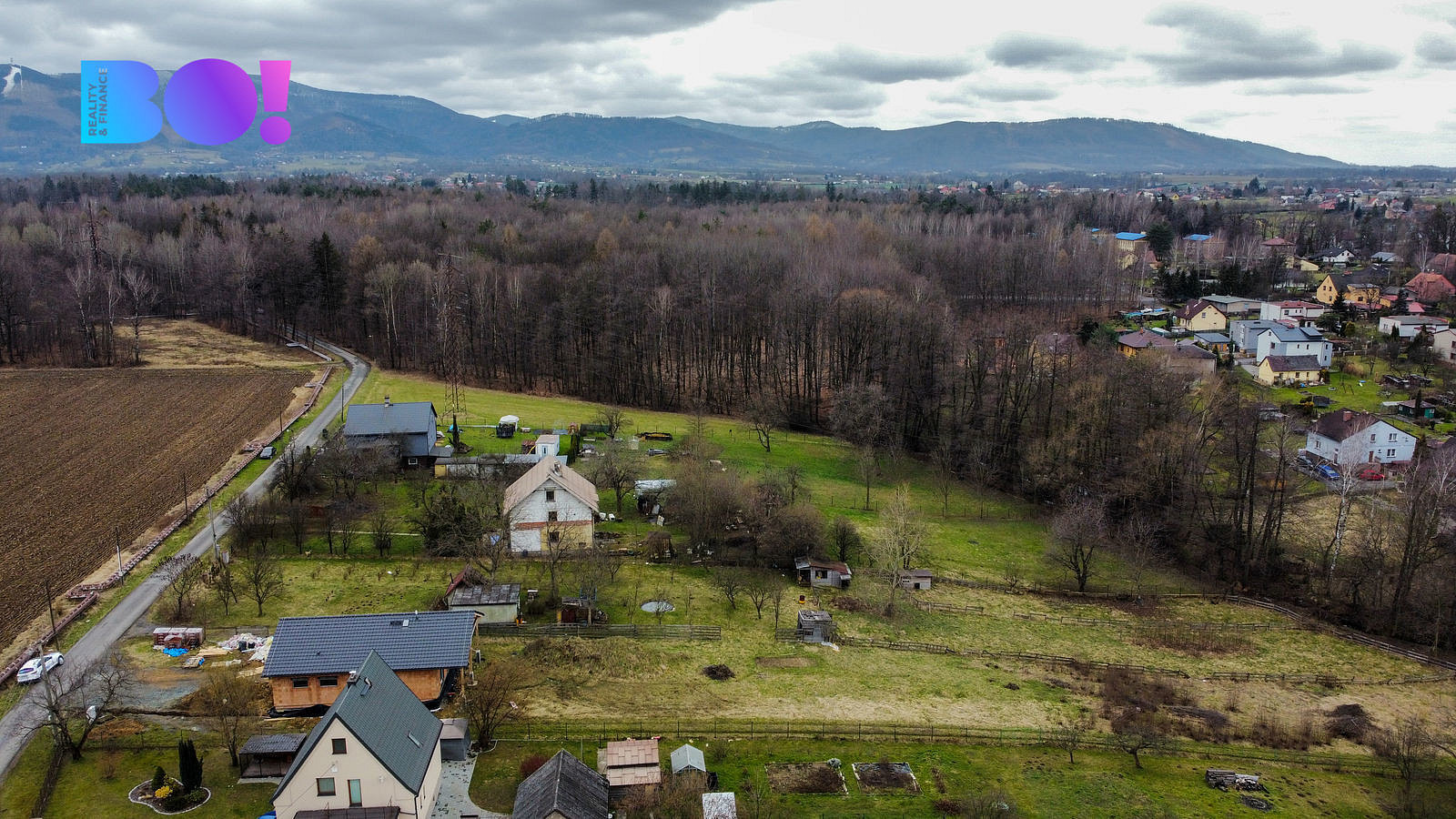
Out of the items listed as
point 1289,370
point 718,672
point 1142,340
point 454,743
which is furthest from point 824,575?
point 1289,370

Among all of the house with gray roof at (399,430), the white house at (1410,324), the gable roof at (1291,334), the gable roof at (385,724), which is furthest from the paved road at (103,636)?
the white house at (1410,324)

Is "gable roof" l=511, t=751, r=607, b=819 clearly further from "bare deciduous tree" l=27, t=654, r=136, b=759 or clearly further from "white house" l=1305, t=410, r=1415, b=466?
"white house" l=1305, t=410, r=1415, b=466

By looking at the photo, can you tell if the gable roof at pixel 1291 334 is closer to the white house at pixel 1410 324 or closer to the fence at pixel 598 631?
the white house at pixel 1410 324

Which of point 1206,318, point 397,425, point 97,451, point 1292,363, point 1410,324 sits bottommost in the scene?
point 97,451

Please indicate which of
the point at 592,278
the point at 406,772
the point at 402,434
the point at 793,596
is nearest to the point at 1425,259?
the point at 592,278

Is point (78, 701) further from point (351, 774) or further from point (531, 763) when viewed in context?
point (531, 763)
